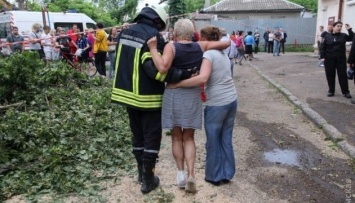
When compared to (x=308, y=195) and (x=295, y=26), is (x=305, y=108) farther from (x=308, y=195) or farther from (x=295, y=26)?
(x=295, y=26)

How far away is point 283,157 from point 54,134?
10.5ft

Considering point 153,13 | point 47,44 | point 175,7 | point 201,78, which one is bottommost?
point 47,44

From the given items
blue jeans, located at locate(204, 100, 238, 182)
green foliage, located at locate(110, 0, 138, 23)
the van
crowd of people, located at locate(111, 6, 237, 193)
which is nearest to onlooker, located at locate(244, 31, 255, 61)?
the van

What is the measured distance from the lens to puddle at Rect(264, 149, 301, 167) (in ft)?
16.1

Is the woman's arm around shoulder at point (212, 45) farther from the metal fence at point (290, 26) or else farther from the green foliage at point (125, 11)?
the green foliage at point (125, 11)

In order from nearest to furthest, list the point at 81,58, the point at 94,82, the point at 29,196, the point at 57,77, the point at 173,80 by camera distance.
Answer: the point at 173,80 → the point at 29,196 → the point at 57,77 → the point at 94,82 → the point at 81,58

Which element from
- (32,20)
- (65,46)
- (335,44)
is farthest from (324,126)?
(32,20)

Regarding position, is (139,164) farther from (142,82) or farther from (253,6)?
(253,6)

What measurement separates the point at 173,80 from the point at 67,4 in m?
37.8

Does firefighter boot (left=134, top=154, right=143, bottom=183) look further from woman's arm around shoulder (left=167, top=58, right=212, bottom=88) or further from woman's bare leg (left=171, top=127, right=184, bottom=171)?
woman's arm around shoulder (left=167, top=58, right=212, bottom=88)

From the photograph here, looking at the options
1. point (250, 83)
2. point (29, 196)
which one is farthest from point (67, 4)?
point (29, 196)

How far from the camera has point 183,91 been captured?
3637 millimetres

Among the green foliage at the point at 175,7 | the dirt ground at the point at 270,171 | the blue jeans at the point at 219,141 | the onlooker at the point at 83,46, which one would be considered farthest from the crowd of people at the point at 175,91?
the green foliage at the point at 175,7

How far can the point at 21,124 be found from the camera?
540cm
